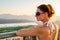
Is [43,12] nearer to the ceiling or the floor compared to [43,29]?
nearer to the ceiling

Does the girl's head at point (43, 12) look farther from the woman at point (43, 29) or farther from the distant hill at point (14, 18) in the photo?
the distant hill at point (14, 18)

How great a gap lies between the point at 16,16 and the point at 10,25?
138 mm

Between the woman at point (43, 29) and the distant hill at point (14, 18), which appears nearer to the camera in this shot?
the woman at point (43, 29)

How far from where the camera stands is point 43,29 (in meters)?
1.28

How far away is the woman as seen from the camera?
1267mm

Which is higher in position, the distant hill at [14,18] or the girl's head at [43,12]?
the girl's head at [43,12]

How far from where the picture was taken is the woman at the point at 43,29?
127 cm

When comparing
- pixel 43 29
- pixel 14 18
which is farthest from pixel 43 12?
pixel 14 18

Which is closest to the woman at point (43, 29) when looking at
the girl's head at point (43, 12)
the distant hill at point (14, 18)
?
the girl's head at point (43, 12)

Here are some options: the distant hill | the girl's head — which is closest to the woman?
the girl's head

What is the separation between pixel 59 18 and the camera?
2.42 metres

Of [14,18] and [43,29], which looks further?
[14,18]

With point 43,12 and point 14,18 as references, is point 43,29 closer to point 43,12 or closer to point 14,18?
point 43,12

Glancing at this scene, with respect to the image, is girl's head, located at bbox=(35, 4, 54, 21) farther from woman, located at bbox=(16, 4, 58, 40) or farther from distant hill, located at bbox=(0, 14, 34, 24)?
distant hill, located at bbox=(0, 14, 34, 24)
